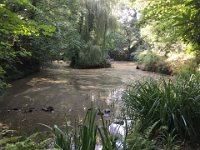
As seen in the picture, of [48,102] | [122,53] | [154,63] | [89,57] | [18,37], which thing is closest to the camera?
[18,37]

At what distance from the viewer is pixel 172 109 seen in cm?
439

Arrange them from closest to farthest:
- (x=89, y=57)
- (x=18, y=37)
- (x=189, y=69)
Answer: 1. (x=18, y=37)
2. (x=189, y=69)
3. (x=89, y=57)

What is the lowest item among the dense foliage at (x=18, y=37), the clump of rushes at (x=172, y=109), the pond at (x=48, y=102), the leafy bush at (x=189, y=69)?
the pond at (x=48, y=102)

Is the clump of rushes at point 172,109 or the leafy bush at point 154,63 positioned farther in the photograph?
the leafy bush at point 154,63

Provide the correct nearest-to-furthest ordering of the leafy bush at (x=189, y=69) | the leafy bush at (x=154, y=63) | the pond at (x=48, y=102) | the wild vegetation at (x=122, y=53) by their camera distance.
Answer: the wild vegetation at (x=122, y=53)
the pond at (x=48, y=102)
the leafy bush at (x=189, y=69)
the leafy bush at (x=154, y=63)

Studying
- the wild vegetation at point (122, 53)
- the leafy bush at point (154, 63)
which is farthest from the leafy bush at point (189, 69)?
the leafy bush at point (154, 63)

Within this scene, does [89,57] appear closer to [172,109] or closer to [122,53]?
[122,53]

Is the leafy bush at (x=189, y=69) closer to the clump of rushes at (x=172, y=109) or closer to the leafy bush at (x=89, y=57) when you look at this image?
the clump of rushes at (x=172, y=109)

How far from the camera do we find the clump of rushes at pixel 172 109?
4.28 metres

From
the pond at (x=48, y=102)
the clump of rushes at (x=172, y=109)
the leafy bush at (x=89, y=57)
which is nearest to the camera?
the clump of rushes at (x=172, y=109)

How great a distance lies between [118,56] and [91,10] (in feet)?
51.8

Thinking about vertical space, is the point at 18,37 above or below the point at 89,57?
above

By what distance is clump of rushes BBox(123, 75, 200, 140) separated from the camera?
14.0 feet

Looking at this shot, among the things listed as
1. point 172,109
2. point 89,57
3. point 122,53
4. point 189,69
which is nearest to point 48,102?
point 189,69
